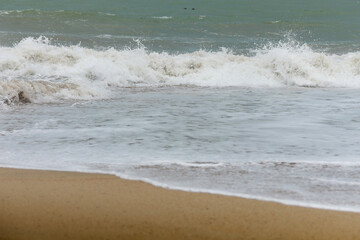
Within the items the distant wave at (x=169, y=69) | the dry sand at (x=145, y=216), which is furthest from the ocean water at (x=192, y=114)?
the dry sand at (x=145, y=216)

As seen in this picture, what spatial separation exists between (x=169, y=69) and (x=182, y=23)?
13.0 metres

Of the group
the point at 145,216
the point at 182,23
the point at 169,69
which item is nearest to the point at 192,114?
the point at 145,216

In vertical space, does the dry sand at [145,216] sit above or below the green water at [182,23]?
above

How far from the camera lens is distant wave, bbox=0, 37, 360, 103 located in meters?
13.3

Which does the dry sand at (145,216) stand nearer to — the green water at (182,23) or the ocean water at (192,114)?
the ocean water at (192,114)

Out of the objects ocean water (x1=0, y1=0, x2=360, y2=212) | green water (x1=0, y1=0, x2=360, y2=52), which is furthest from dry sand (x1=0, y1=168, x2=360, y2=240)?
green water (x1=0, y1=0, x2=360, y2=52)

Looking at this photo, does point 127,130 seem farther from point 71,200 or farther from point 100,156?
point 71,200

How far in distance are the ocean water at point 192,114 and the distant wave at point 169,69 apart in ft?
0.11

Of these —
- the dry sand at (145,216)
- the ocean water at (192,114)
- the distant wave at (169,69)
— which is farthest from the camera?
the distant wave at (169,69)

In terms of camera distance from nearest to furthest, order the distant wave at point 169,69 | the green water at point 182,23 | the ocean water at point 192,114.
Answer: the ocean water at point 192,114 < the distant wave at point 169,69 < the green water at point 182,23

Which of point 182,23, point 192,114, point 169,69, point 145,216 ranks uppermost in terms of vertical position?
point 145,216

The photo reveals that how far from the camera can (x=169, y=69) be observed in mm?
15031

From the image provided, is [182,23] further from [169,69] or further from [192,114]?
[192,114]

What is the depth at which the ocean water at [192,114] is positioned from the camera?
4.91m
